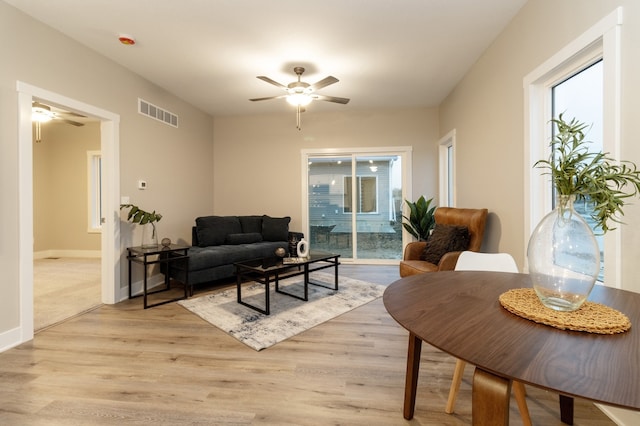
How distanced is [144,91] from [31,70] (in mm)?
1379

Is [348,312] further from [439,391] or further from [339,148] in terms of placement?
[339,148]

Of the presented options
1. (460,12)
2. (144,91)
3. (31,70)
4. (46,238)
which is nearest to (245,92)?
(144,91)

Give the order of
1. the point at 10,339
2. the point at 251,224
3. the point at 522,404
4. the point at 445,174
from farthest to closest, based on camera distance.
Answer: the point at 251,224 → the point at 445,174 → the point at 10,339 → the point at 522,404

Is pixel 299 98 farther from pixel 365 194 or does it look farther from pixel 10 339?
pixel 10 339

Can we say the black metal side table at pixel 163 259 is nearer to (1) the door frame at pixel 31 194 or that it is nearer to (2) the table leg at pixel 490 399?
(1) the door frame at pixel 31 194

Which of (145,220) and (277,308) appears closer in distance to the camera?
(277,308)

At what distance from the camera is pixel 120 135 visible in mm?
3484

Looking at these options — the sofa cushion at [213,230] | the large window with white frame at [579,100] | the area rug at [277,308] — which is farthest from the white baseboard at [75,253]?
the large window with white frame at [579,100]

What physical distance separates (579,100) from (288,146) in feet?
13.7

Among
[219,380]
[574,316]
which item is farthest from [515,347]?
[219,380]

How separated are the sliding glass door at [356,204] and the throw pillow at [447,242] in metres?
2.00

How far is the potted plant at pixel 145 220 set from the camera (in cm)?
340

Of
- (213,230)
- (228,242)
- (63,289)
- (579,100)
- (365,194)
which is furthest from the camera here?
(365,194)

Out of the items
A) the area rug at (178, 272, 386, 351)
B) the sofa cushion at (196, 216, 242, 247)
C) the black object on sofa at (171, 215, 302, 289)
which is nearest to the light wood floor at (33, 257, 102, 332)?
the black object on sofa at (171, 215, 302, 289)
